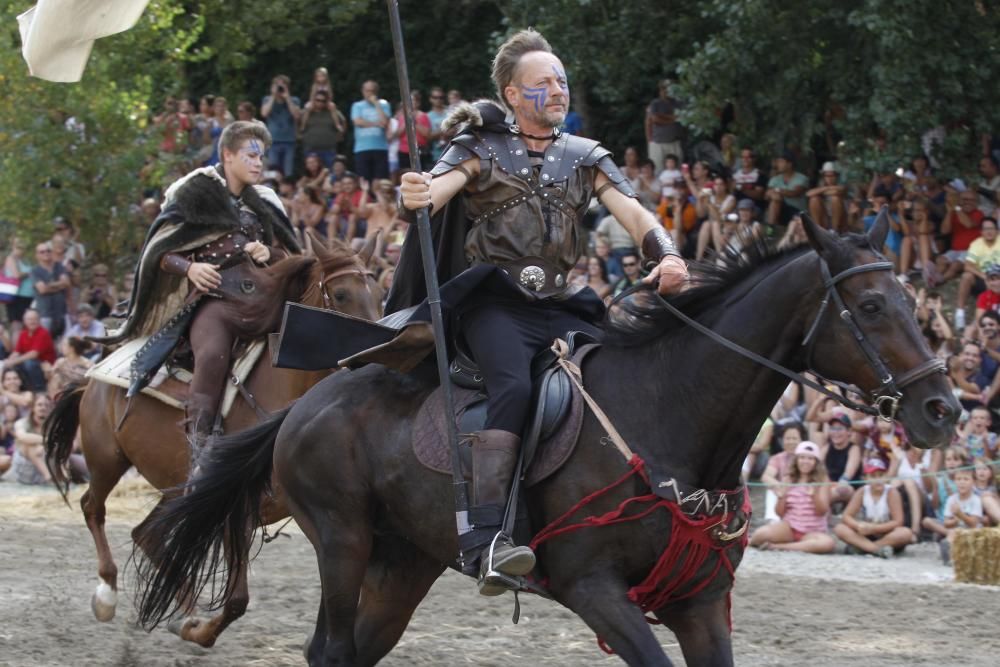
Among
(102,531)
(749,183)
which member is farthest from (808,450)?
(102,531)

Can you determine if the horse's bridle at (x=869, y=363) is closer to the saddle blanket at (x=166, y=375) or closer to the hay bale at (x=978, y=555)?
the saddle blanket at (x=166, y=375)

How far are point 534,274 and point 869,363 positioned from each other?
1.35 meters

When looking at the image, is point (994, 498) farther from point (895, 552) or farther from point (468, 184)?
point (468, 184)

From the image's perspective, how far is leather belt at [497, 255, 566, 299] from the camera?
226 inches

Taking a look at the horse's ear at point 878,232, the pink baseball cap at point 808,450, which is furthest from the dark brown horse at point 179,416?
the pink baseball cap at point 808,450

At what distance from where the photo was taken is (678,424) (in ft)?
17.6

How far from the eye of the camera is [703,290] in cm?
546

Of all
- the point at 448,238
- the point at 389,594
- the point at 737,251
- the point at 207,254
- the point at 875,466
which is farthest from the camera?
the point at 875,466

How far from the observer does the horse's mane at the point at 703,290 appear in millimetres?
5367

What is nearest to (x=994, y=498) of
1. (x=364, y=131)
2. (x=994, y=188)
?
(x=994, y=188)

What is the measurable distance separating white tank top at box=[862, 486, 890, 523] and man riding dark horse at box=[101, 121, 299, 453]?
5.09 metres

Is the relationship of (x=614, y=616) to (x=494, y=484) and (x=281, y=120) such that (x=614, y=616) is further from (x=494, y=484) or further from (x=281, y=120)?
(x=281, y=120)

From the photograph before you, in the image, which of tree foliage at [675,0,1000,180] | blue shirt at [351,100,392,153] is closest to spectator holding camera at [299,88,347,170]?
blue shirt at [351,100,392,153]

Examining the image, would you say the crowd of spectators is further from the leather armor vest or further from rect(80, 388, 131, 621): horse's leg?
rect(80, 388, 131, 621): horse's leg
